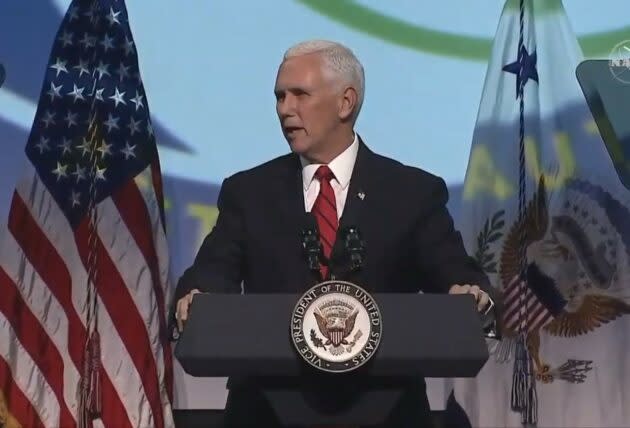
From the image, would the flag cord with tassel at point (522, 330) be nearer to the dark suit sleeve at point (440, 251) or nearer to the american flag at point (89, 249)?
the american flag at point (89, 249)

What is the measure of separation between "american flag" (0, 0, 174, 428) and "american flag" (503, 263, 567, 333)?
1.21m

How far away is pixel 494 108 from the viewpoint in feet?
12.4

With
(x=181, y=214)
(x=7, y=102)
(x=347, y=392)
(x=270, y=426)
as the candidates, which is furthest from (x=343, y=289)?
(x=7, y=102)

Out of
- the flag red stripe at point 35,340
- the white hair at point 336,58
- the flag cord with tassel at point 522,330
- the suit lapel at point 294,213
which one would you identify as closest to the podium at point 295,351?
the suit lapel at point 294,213

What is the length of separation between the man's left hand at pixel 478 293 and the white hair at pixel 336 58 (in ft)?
1.47

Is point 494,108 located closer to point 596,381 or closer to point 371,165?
point 596,381

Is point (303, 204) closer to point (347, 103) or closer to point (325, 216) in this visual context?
point (325, 216)

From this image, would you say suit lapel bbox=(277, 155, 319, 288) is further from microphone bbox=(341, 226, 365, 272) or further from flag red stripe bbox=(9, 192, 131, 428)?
flag red stripe bbox=(9, 192, 131, 428)

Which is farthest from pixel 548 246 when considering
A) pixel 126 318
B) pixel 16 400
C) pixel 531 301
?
pixel 16 400

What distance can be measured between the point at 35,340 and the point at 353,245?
2.09m

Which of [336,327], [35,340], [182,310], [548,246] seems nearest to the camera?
[336,327]

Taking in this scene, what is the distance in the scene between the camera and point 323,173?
84.7 inches

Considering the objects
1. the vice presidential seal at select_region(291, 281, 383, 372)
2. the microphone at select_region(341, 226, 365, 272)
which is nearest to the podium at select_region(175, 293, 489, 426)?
the vice presidential seal at select_region(291, 281, 383, 372)

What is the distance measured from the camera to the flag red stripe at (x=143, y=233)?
148 inches
